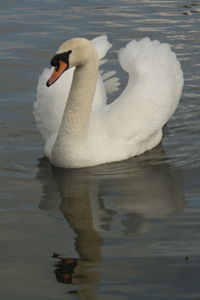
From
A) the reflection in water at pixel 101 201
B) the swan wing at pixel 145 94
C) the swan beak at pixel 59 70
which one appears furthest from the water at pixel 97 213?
the swan beak at pixel 59 70

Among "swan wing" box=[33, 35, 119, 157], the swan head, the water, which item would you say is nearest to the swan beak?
the swan head

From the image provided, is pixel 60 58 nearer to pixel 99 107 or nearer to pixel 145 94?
pixel 145 94

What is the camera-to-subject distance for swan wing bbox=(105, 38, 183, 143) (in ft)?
27.9

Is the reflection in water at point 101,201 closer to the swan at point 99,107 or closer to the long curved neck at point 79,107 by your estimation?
the swan at point 99,107

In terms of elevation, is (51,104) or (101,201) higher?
(51,104)

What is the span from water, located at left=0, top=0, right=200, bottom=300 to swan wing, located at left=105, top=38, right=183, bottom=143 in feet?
0.97

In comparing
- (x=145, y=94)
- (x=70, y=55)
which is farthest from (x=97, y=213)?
(x=145, y=94)

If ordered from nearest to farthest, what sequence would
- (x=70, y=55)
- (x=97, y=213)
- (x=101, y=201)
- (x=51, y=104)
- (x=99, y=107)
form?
(x=97, y=213) → (x=101, y=201) → (x=70, y=55) → (x=51, y=104) → (x=99, y=107)

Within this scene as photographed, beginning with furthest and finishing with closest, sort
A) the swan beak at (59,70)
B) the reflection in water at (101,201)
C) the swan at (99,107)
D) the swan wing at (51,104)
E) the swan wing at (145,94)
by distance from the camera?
the swan wing at (51,104)
the swan wing at (145,94)
the swan at (99,107)
the swan beak at (59,70)
the reflection in water at (101,201)

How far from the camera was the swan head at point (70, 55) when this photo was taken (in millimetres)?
7652

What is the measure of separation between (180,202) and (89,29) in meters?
6.37

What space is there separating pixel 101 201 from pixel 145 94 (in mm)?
1657

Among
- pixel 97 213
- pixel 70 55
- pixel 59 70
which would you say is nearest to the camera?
pixel 97 213

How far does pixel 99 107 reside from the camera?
29.8ft
